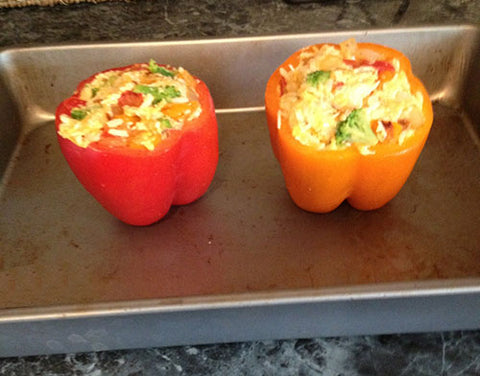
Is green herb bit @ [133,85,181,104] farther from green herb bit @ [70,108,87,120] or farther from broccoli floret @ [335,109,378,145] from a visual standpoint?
broccoli floret @ [335,109,378,145]

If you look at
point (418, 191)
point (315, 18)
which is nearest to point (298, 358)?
point (418, 191)

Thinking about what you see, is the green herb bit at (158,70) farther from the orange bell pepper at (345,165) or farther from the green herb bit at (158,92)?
the orange bell pepper at (345,165)

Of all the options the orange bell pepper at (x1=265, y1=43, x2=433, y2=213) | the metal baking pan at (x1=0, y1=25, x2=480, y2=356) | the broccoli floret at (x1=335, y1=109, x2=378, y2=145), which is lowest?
the metal baking pan at (x1=0, y1=25, x2=480, y2=356)

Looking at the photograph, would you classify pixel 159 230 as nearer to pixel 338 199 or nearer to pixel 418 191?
pixel 338 199

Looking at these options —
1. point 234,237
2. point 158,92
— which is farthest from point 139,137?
point 234,237

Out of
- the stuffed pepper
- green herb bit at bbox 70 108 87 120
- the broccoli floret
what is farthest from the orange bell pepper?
green herb bit at bbox 70 108 87 120

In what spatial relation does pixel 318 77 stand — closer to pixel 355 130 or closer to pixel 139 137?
pixel 355 130

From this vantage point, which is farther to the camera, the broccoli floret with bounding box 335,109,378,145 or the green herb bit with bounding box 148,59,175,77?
the green herb bit with bounding box 148,59,175,77
